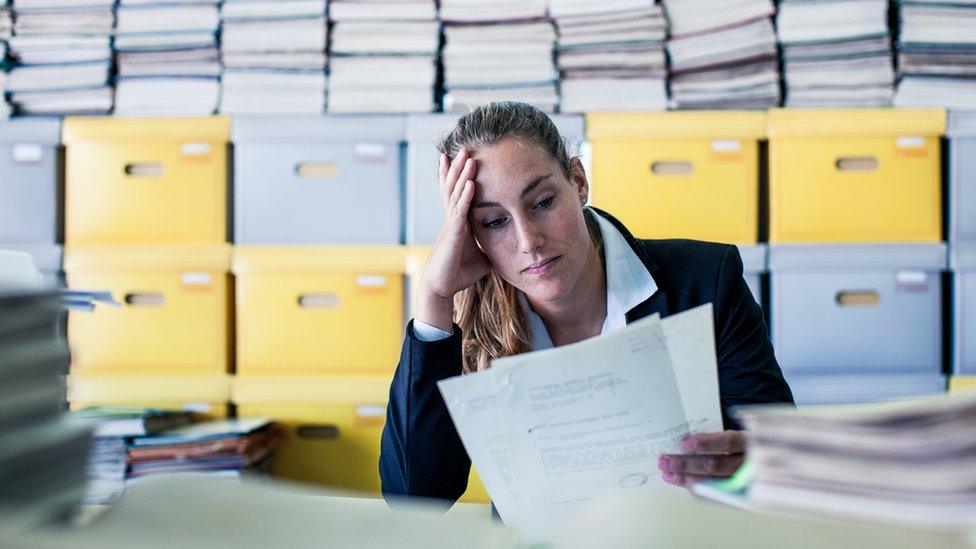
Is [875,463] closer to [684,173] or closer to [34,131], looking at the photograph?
[684,173]

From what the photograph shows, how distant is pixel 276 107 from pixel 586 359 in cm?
156

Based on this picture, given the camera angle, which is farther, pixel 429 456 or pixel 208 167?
pixel 208 167

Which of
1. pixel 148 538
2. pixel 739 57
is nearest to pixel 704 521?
pixel 148 538

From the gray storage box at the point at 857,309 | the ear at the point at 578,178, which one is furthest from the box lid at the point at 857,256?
the ear at the point at 578,178

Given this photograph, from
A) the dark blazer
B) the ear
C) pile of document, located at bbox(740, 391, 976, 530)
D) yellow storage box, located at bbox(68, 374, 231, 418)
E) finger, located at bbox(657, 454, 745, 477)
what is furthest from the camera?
yellow storage box, located at bbox(68, 374, 231, 418)

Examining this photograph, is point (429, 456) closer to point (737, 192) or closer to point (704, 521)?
point (704, 521)

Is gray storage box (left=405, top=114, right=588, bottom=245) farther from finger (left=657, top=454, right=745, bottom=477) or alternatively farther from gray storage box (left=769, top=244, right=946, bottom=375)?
finger (left=657, top=454, right=745, bottom=477)

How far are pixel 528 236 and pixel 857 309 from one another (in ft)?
3.63

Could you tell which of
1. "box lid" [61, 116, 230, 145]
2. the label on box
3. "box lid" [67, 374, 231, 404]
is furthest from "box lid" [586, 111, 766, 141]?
the label on box

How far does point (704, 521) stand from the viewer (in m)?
0.29

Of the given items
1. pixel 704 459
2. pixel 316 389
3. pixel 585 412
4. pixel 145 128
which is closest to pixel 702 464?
pixel 704 459

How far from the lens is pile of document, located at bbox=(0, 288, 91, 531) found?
331 mm

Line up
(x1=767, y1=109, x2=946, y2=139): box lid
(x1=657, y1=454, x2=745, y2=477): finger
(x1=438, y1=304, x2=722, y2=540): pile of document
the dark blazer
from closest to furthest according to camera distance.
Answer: (x1=438, y1=304, x2=722, y2=540): pile of document → (x1=657, y1=454, x2=745, y2=477): finger → the dark blazer → (x1=767, y1=109, x2=946, y2=139): box lid

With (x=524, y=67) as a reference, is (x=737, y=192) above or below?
below
